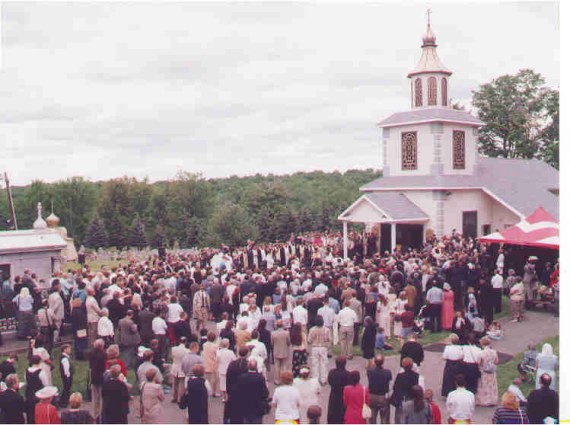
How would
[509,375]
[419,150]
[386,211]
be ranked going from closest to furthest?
[509,375]
[386,211]
[419,150]

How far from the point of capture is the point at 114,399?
8.59 m

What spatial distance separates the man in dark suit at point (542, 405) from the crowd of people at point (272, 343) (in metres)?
0.02

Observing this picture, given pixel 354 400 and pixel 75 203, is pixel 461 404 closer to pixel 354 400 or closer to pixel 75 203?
pixel 354 400

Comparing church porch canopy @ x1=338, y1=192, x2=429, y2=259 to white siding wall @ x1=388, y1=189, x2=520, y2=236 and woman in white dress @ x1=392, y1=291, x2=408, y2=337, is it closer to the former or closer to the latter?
white siding wall @ x1=388, y1=189, x2=520, y2=236

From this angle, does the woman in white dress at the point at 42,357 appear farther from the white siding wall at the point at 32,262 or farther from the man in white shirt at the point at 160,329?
the white siding wall at the point at 32,262

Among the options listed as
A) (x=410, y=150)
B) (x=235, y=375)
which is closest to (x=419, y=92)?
(x=410, y=150)

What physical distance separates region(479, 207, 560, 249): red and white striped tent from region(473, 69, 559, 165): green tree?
27.3m

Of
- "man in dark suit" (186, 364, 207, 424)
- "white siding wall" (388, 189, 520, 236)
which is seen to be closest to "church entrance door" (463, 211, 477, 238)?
"white siding wall" (388, 189, 520, 236)

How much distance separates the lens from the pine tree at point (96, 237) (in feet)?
190

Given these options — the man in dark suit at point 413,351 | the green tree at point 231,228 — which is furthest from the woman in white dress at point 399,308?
the green tree at point 231,228

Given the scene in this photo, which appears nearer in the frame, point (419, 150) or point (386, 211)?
point (386, 211)

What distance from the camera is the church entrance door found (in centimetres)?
3022

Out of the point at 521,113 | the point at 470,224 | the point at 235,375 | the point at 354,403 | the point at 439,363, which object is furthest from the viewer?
the point at 521,113

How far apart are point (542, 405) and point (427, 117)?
23.9m
